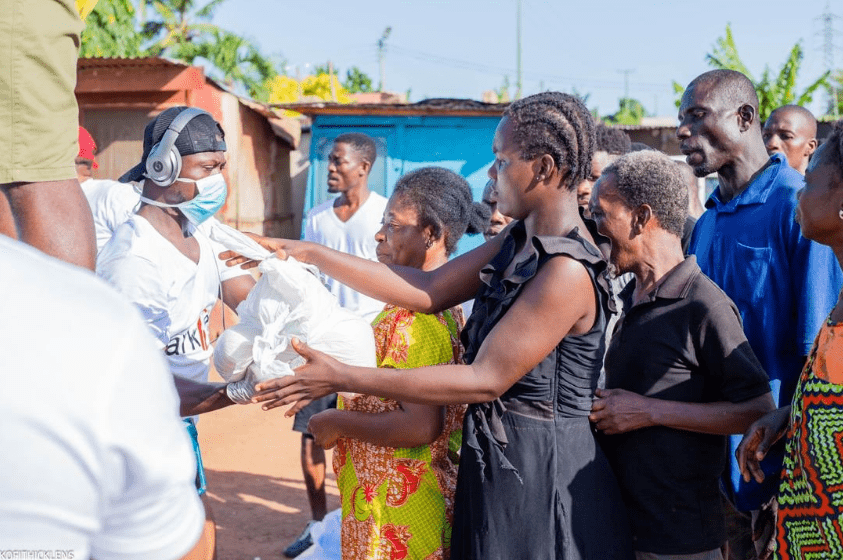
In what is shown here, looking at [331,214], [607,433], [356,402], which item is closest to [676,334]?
[607,433]

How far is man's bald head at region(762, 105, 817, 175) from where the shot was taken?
5875 millimetres

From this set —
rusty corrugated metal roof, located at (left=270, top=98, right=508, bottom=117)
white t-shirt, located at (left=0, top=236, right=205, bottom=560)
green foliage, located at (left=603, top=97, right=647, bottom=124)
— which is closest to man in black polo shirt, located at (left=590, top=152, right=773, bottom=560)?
white t-shirt, located at (left=0, top=236, right=205, bottom=560)

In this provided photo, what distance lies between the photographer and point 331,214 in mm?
6348

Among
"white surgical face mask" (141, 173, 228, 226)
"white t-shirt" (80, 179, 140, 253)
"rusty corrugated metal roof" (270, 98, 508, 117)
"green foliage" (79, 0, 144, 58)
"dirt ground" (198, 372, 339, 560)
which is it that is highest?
"green foliage" (79, 0, 144, 58)

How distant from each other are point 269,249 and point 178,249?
522 millimetres

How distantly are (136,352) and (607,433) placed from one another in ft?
6.16

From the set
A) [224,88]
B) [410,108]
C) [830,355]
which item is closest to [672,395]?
[830,355]

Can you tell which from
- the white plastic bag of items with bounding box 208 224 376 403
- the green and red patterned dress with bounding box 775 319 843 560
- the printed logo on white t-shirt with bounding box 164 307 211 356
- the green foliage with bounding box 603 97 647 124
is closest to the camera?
the green and red patterned dress with bounding box 775 319 843 560

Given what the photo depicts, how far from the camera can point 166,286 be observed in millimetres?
2902

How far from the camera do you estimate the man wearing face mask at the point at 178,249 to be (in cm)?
283

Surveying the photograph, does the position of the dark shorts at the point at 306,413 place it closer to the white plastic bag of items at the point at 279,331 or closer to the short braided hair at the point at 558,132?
the white plastic bag of items at the point at 279,331

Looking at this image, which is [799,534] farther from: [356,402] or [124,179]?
[124,179]

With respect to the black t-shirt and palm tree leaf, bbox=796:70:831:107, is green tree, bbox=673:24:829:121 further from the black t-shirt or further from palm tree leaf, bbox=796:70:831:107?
the black t-shirt

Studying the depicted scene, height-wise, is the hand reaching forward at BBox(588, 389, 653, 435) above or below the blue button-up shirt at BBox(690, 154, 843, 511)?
below
